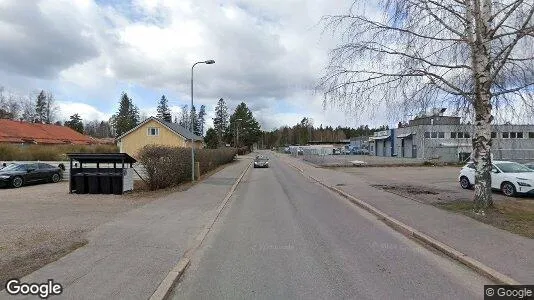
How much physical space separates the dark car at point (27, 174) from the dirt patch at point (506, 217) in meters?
21.5

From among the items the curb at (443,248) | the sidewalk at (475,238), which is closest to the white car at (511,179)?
the sidewalk at (475,238)

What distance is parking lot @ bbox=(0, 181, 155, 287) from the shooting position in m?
6.80

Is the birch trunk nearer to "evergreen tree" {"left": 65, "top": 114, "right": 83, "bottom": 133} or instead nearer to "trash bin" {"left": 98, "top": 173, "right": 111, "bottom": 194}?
"trash bin" {"left": 98, "top": 173, "right": 111, "bottom": 194}

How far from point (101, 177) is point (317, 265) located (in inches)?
580

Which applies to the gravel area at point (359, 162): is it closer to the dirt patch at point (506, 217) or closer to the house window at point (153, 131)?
the house window at point (153, 131)

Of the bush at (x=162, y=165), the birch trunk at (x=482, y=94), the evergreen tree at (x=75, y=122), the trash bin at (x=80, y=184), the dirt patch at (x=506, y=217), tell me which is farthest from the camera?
the evergreen tree at (x=75, y=122)

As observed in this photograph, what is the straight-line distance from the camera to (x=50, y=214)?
12289 millimetres

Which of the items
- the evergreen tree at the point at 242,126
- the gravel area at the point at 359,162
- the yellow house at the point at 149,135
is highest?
the evergreen tree at the point at 242,126

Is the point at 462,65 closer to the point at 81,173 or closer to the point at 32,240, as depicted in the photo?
the point at 32,240

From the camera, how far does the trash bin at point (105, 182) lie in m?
18.7

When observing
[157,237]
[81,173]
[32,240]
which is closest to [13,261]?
[32,240]

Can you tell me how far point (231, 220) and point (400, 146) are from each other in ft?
210

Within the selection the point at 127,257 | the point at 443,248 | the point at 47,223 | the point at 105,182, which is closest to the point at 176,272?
the point at 127,257

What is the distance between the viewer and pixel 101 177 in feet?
61.8
